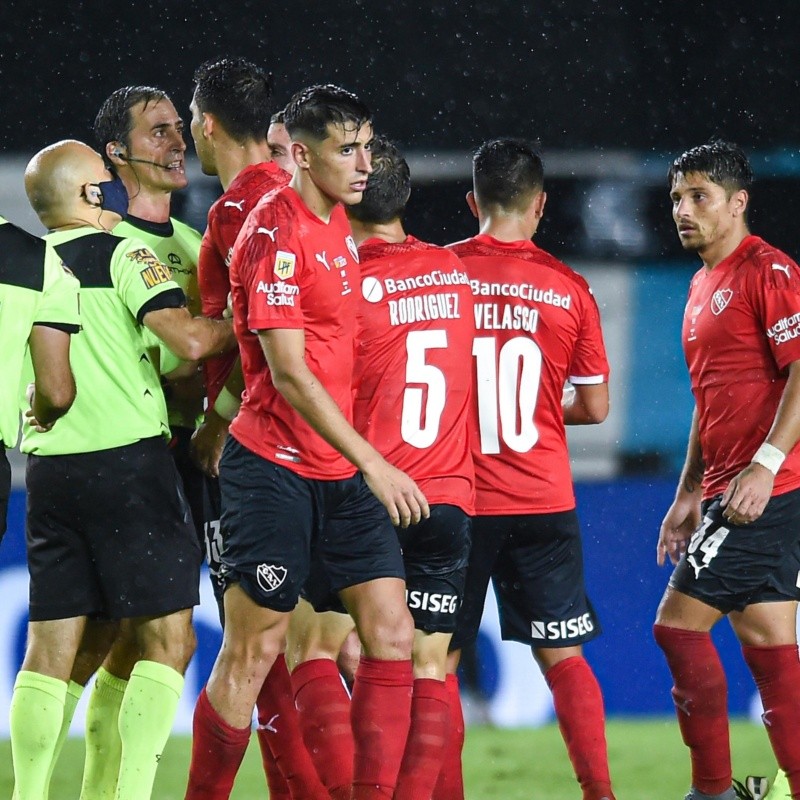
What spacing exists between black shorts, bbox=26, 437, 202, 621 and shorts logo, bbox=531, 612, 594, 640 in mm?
905

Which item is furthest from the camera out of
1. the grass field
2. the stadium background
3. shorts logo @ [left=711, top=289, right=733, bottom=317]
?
the stadium background


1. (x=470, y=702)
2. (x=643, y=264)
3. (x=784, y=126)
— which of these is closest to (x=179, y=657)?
(x=470, y=702)

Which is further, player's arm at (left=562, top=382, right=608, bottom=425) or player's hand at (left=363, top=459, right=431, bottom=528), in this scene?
player's arm at (left=562, top=382, right=608, bottom=425)

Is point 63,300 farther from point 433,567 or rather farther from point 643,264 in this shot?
point 643,264

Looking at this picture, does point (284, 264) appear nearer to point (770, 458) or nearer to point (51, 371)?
point (51, 371)

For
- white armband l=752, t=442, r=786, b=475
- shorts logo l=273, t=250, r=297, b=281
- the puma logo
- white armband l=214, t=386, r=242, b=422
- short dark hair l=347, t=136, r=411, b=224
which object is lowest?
white armband l=752, t=442, r=786, b=475

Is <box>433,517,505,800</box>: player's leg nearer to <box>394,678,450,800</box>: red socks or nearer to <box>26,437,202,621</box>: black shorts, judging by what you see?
<box>394,678,450,800</box>: red socks

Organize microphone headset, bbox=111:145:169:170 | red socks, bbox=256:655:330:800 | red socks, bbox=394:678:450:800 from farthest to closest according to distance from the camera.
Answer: microphone headset, bbox=111:145:169:170, red socks, bbox=256:655:330:800, red socks, bbox=394:678:450:800

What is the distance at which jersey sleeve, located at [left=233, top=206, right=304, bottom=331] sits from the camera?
10.4 feet

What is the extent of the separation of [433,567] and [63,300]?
3.60 feet

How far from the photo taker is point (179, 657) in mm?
3604

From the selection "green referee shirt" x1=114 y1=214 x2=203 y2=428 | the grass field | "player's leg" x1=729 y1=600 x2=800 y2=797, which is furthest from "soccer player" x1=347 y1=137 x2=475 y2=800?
the grass field

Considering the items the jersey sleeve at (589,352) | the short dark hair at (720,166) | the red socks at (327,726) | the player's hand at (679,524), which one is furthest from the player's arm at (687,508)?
the red socks at (327,726)

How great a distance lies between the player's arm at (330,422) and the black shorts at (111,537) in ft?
2.02
